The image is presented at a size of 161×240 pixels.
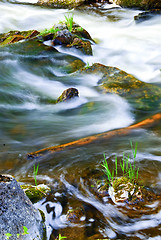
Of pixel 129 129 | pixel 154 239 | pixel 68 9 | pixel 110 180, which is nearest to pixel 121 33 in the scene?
pixel 68 9

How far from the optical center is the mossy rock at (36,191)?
7.61 feet

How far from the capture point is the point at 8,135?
402cm

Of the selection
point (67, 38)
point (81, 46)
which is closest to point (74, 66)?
point (81, 46)

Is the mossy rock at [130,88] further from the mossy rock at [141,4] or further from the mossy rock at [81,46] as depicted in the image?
the mossy rock at [141,4]

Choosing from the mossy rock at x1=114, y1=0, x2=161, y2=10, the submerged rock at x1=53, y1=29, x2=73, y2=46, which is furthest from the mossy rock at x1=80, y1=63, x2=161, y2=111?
the mossy rock at x1=114, y1=0, x2=161, y2=10

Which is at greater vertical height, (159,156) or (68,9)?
(68,9)

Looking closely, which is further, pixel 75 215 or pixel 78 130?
pixel 78 130

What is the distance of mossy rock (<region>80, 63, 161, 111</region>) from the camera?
506 cm

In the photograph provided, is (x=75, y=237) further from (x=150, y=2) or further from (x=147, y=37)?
(x=150, y=2)

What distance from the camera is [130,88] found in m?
5.55

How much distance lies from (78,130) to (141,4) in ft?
34.3

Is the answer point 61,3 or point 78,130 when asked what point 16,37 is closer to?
point 78,130

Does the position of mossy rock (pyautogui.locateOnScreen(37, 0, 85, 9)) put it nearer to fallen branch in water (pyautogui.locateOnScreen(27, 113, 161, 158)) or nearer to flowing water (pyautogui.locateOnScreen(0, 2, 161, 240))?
flowing water (pyautogui.locateOnScreen(0, 2, 161, 240))

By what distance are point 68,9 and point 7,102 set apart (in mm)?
10359
